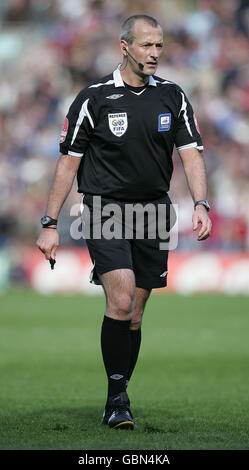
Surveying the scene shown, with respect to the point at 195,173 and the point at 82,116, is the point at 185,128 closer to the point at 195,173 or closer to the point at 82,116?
the point at 195,173

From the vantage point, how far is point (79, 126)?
218 inches

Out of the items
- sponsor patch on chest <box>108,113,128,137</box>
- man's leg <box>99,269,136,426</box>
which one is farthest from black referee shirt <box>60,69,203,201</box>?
man's leg <box>99,269,136,426</box>

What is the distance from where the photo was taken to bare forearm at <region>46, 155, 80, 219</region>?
221 inches

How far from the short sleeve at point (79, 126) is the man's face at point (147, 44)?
40 centimetres

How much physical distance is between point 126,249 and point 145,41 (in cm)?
128

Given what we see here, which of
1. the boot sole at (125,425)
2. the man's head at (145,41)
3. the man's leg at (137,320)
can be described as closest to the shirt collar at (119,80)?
the man's head at (145,41)

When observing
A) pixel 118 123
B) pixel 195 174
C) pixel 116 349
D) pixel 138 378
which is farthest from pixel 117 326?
pixel 138 378

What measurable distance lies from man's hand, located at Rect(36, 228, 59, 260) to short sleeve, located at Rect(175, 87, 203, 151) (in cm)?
101

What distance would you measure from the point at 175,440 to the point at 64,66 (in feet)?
60.0

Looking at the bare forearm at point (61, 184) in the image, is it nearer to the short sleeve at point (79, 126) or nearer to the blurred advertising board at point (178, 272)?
the short sleeve at point (79, 126)

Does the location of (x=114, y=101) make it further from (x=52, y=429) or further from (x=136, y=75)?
(x=52, y=429)

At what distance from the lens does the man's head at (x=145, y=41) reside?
5477mm

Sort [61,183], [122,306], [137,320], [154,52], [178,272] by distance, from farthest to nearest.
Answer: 1. [178,272]
2. [137,320]
3. [61,183]
4. [154,52]
5. [122,306]
